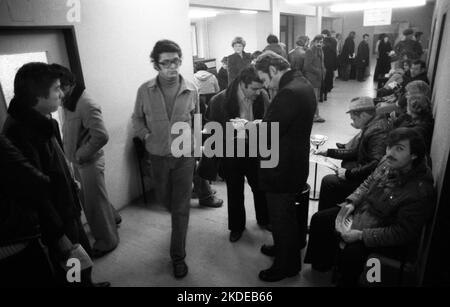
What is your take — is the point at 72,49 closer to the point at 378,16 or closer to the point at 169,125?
the point at 169,125

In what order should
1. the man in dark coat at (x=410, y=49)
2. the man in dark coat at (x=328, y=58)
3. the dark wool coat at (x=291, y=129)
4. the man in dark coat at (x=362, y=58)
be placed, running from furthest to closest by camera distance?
the man in dark coat at (x=362, y=58) → the man in dark coat at (x=328, y=58) → the man in dark coat at (x=410, y=49) → the dark wool coat at (x=291, y=129)

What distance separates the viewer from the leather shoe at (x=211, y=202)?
3.24 metres

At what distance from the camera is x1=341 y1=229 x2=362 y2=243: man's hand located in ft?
5.89

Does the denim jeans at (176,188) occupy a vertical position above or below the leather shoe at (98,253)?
above

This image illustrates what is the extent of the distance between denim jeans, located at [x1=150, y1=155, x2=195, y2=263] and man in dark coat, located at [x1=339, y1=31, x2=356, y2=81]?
32.7 feet

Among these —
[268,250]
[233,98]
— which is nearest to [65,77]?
[233,98]

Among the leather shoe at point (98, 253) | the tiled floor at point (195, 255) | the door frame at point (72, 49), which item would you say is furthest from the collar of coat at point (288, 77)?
the leather shoe at point (98, 253)

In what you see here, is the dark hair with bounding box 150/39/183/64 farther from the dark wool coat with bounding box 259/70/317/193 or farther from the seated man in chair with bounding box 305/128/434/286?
the seated man in chair with bounding box 305/128/434/286

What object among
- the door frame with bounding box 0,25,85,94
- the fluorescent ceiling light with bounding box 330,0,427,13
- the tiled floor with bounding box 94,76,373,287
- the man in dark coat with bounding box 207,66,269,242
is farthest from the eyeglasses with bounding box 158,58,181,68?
the fluorescent ceiling light with bounding box 330,0,427,13

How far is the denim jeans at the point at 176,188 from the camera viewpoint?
2.25 m

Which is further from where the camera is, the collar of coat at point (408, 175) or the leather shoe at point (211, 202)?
the leather shoe at point (211, 202)

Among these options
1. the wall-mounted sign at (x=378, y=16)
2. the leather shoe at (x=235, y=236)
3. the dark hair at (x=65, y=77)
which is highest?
the wall-mounted sign at (x=378, y=16)

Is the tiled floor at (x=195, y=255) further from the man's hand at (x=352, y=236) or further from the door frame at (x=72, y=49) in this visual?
the door frame at (x=72, y=49)

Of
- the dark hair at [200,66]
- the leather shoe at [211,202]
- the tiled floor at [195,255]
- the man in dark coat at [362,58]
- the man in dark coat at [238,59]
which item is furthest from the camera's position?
the man in dark coat at [362,58]
